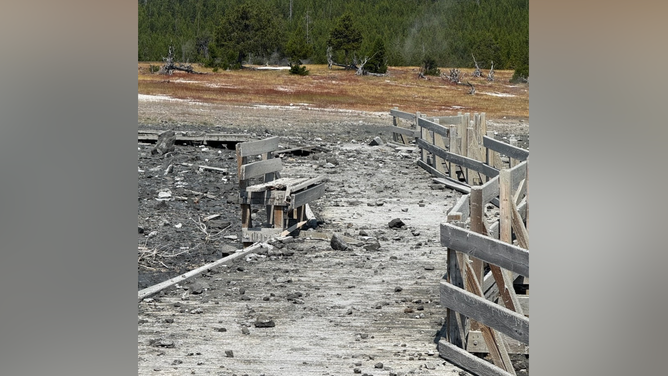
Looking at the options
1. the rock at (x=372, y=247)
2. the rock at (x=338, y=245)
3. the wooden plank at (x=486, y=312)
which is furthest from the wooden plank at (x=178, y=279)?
the wooden plank at (x=486, y=312)

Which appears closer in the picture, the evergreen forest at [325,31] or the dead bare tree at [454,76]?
the dead bare tree at [454,76]

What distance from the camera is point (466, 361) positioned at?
4.14 m

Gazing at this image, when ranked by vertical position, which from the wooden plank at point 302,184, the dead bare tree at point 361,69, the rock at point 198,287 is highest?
the dead bare tree at point 361,69

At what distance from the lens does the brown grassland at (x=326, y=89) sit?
18328 mm

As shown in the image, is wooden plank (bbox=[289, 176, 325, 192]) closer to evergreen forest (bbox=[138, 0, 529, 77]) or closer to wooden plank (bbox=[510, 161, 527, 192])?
wooden plank (bbox=[510, 161, 527, 192])

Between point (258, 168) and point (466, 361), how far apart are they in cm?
392

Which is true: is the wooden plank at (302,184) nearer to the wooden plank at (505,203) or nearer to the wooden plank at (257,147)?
the wooden plank at (257,147)

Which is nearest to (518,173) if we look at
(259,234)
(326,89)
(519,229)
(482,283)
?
(519,229)

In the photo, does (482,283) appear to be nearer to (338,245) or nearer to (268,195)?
(338,245)

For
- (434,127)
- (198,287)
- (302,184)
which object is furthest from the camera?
(434,127)

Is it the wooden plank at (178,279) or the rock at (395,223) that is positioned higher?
the rock at (395,223)

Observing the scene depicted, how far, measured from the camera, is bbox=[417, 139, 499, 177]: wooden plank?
345 inches
